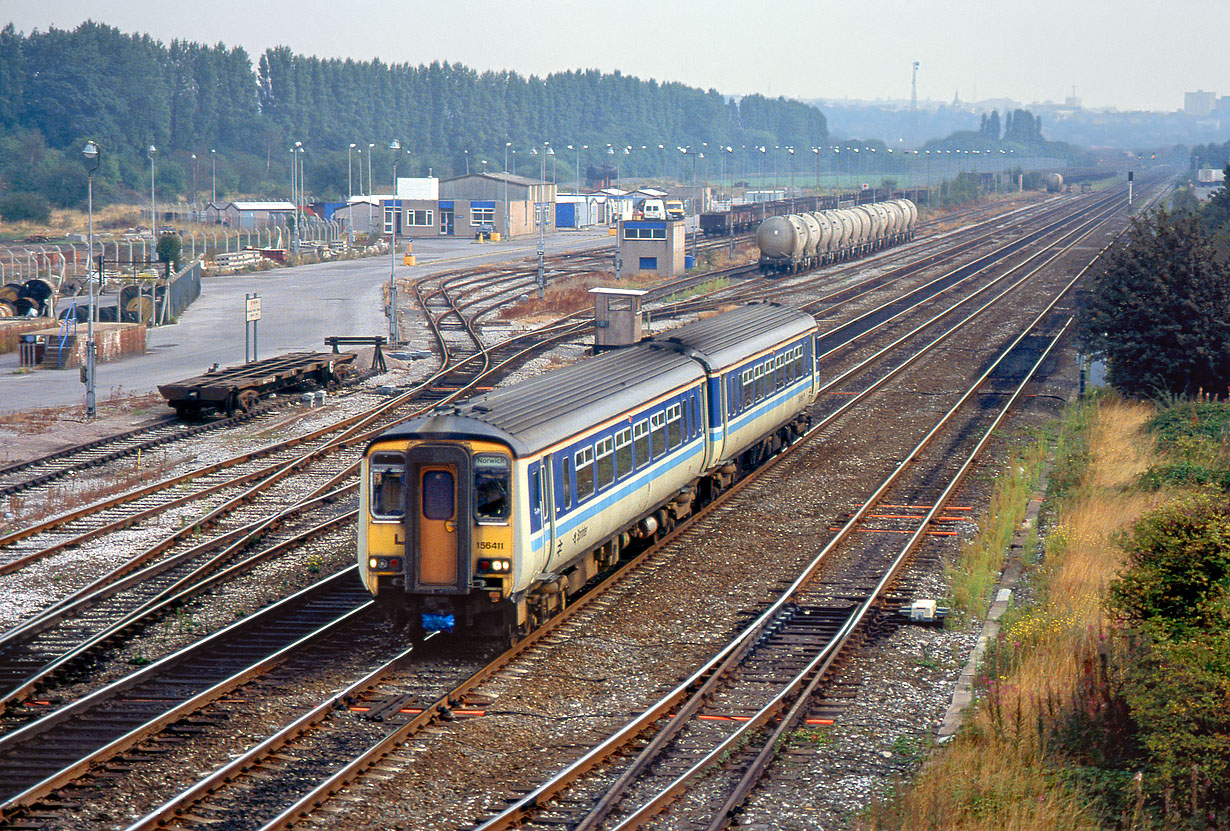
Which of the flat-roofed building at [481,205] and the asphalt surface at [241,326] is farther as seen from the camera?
the flat-roofed building at [481,205]

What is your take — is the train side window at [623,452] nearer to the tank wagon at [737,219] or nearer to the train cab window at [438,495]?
the train cab window at [438,495]

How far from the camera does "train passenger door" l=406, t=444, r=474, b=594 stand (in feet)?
51.0

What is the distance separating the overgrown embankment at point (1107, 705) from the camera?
444 inches

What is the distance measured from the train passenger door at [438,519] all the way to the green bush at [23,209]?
377ft

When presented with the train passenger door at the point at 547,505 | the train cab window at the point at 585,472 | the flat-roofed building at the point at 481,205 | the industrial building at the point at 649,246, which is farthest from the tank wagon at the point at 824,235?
the train passenger door at the point at 547,505

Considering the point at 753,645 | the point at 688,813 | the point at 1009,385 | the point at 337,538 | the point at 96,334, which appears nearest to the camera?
the point at 688,813

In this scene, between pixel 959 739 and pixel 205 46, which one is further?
pixel 205 46

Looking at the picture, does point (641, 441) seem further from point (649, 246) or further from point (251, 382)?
point (649, 246)

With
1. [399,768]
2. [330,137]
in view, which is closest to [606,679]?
[399,768]

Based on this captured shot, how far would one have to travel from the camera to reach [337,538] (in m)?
22.3

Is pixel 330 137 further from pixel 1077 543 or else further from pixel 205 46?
pixel 1077 543

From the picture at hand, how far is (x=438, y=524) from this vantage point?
51.8 feet

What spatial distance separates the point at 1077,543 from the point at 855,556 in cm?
337

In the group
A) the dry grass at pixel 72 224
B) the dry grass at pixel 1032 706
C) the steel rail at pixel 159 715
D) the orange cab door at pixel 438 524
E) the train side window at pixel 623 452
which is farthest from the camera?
the dry grass at pixel 72 224
